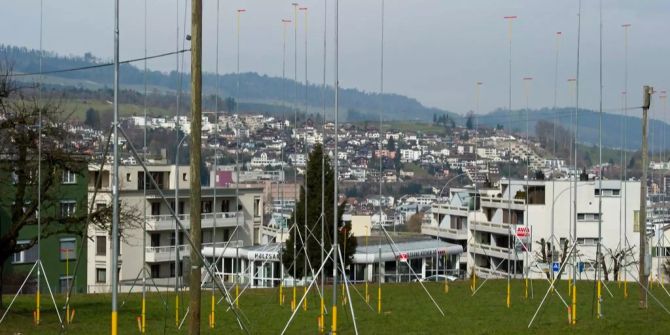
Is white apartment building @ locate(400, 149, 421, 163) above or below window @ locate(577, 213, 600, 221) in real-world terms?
above

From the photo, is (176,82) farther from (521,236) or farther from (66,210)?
(521,236)

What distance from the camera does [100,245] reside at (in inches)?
2813

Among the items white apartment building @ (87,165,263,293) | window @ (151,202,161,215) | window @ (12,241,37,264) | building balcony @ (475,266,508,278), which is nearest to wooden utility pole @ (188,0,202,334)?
window @ (12,241,37,264)

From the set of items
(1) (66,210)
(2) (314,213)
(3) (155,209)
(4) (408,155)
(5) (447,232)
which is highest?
(4) (408,155)

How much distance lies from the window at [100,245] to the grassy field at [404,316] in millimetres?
27398

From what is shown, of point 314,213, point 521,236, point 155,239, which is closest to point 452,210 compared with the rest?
point 521,236

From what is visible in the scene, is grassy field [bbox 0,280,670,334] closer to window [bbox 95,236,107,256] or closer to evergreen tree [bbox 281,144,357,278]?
evergreen tree [bbox 281,144,357,278]

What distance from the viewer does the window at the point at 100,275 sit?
71.2 m

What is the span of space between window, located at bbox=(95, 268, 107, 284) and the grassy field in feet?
90.7

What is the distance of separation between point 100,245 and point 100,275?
1904mm

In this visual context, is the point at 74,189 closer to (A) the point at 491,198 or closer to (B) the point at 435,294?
(B) the point at 435,294

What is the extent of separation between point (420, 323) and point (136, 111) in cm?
2549

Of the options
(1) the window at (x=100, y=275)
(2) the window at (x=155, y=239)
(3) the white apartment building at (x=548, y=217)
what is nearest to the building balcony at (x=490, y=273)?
(3) the white apartment building at (x=548, y=217)

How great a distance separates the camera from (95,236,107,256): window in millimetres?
71000
